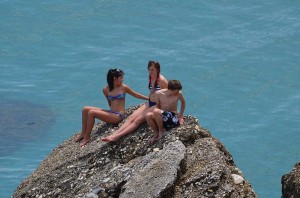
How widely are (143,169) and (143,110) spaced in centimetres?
187

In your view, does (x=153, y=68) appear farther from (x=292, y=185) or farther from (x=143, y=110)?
(x=292, y=185)

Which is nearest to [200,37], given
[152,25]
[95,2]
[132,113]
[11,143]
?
[152,25]

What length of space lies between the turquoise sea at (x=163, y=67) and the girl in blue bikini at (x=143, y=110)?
12.8 feet

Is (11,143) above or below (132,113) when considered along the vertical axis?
above

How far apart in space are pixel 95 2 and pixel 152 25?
6.89ft

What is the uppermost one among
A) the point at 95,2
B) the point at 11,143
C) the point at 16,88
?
the point at 95,2

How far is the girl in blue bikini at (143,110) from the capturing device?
466 inches

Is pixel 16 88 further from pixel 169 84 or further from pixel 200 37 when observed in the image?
pixel 169 84

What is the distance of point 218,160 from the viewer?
34.5 ft

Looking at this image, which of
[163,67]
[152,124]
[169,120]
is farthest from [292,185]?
[163,67]

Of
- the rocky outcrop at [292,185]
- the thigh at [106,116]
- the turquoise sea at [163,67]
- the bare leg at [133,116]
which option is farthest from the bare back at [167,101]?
the turquoise sea at [163,67]

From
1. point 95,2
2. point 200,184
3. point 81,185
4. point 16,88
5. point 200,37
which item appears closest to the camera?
point 200,184

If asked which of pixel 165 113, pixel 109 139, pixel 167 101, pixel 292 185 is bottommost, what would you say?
pixel 292 185

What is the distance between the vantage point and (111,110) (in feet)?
41.8
